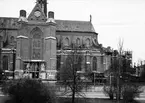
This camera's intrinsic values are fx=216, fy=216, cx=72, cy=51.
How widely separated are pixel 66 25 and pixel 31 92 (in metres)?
66.4

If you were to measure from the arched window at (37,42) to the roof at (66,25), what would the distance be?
1514 centimetres

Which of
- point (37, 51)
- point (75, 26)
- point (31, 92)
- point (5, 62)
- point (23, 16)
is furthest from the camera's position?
point (75, 26)

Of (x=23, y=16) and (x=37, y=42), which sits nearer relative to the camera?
(x=23, y=16)

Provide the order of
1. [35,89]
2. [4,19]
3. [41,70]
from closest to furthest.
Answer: [35,89], [41,70], [4,19]

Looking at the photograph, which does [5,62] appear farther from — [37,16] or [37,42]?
[37,16]

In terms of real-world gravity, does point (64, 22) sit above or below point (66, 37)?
above

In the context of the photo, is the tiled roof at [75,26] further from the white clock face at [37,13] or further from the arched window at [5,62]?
the arched window at [5,62]

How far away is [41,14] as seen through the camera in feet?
226

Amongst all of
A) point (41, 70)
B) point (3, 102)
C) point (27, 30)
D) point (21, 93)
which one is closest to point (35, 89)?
point (21, 93)

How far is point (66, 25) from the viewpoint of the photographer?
3292 inches

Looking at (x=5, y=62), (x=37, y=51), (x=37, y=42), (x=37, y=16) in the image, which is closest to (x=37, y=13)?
(x=37, y=16)

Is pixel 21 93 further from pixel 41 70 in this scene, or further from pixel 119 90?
pixel 41 70

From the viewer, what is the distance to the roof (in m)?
80.6

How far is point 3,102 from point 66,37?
2418 inches
